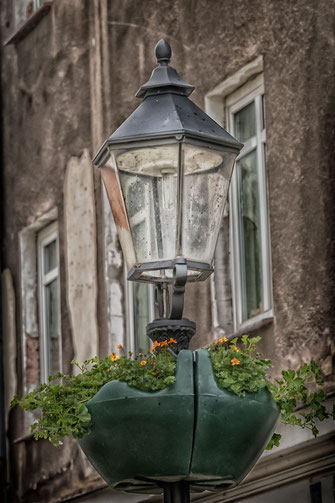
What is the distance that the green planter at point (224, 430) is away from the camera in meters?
6.05

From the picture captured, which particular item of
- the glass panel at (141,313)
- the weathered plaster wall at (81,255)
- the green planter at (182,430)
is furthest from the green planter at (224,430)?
the weathered plaster wall at (81,255)

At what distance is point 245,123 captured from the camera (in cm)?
1130

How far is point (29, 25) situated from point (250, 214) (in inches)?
176

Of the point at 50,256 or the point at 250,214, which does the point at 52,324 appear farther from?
the point at 250,214

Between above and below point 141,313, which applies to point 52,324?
above

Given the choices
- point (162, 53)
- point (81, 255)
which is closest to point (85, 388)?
point (162, 53)

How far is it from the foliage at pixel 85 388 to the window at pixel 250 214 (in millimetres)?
4218

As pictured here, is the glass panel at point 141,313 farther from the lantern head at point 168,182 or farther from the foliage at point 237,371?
the foliage at point 237,371

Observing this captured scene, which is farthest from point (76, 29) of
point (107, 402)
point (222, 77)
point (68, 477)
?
point (107, 402)

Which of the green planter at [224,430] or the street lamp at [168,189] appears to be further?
the street lamp at [168,189]

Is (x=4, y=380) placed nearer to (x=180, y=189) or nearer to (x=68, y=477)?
(x=68, y=477)

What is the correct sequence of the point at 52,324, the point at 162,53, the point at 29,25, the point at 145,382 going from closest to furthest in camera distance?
the point at 145,382 < the point at 162,53 < the point at 52,324 < the point at 29,25

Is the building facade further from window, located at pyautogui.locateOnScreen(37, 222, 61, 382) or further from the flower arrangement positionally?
the flower arrangement

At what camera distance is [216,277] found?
1127 cm
